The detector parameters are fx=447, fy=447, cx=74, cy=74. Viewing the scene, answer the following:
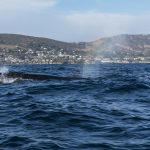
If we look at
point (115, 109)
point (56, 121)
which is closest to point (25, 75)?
point (115, 109)

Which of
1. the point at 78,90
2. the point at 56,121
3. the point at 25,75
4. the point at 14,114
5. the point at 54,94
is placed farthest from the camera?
the point at 25,75

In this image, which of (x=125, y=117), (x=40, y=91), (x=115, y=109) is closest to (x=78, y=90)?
(x=40, y=91)

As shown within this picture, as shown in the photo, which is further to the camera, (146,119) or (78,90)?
(78,90)

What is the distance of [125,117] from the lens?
1703cm

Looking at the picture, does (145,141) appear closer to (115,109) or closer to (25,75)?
(115,109)

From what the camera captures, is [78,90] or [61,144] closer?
[61,144]

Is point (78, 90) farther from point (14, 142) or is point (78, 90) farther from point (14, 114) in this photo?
point (14, 142)

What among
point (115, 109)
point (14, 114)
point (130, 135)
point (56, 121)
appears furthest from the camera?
point (115, 109)

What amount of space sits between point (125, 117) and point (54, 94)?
8.42 meters

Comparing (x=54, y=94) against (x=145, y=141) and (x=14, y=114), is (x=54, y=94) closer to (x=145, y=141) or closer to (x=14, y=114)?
(x=14, y=114)

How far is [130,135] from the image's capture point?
1380 centimetres

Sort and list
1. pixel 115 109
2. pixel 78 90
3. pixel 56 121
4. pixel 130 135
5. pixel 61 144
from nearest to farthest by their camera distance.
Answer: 1. pixel 61 144
2. pixel 130 135
3. pixel 56 121
4. pixel 115 109
5. pixel 78 90

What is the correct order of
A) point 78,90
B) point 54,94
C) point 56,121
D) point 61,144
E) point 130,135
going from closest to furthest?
point 61,144, point 130,135, point 56,121, point 54,94, point 78,90

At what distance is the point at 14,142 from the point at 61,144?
137cm
